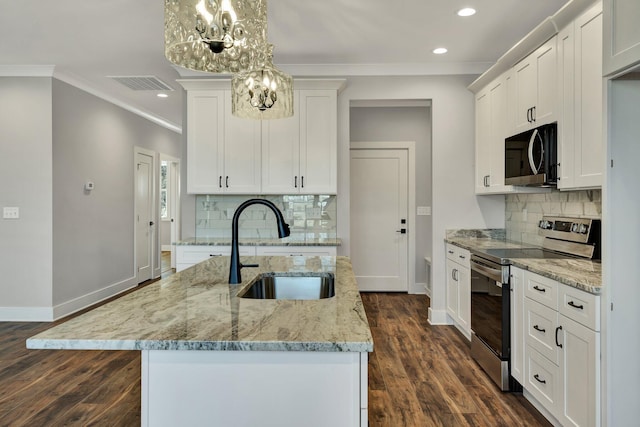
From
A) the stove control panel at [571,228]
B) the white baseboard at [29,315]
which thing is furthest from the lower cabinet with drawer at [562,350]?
the white baseboard at [29,315]

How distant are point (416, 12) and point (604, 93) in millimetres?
1708

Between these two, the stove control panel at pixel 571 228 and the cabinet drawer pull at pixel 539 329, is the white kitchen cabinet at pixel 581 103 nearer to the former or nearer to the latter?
the stove control panel at pixel 571 228

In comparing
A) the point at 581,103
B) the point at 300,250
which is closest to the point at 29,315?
the point at 300,250

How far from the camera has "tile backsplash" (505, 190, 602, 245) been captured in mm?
2801

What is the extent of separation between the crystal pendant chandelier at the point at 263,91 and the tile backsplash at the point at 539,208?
7.08ft

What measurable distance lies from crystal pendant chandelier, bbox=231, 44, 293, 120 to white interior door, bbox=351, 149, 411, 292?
3349 mm

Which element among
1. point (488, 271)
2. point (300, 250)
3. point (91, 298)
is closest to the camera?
point (488, 271)

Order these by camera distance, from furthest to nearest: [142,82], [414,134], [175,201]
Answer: [175,201] → [414,134] → [142,82]

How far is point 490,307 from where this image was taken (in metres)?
2.93

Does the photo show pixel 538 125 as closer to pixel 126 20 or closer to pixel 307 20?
pixel 307 20

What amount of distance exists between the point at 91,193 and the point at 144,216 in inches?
56.7

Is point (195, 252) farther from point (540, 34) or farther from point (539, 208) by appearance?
point (540, 34)

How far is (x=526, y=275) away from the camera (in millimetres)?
2494

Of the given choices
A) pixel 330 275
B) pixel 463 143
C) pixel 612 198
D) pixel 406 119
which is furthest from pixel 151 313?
pixel 406 119
